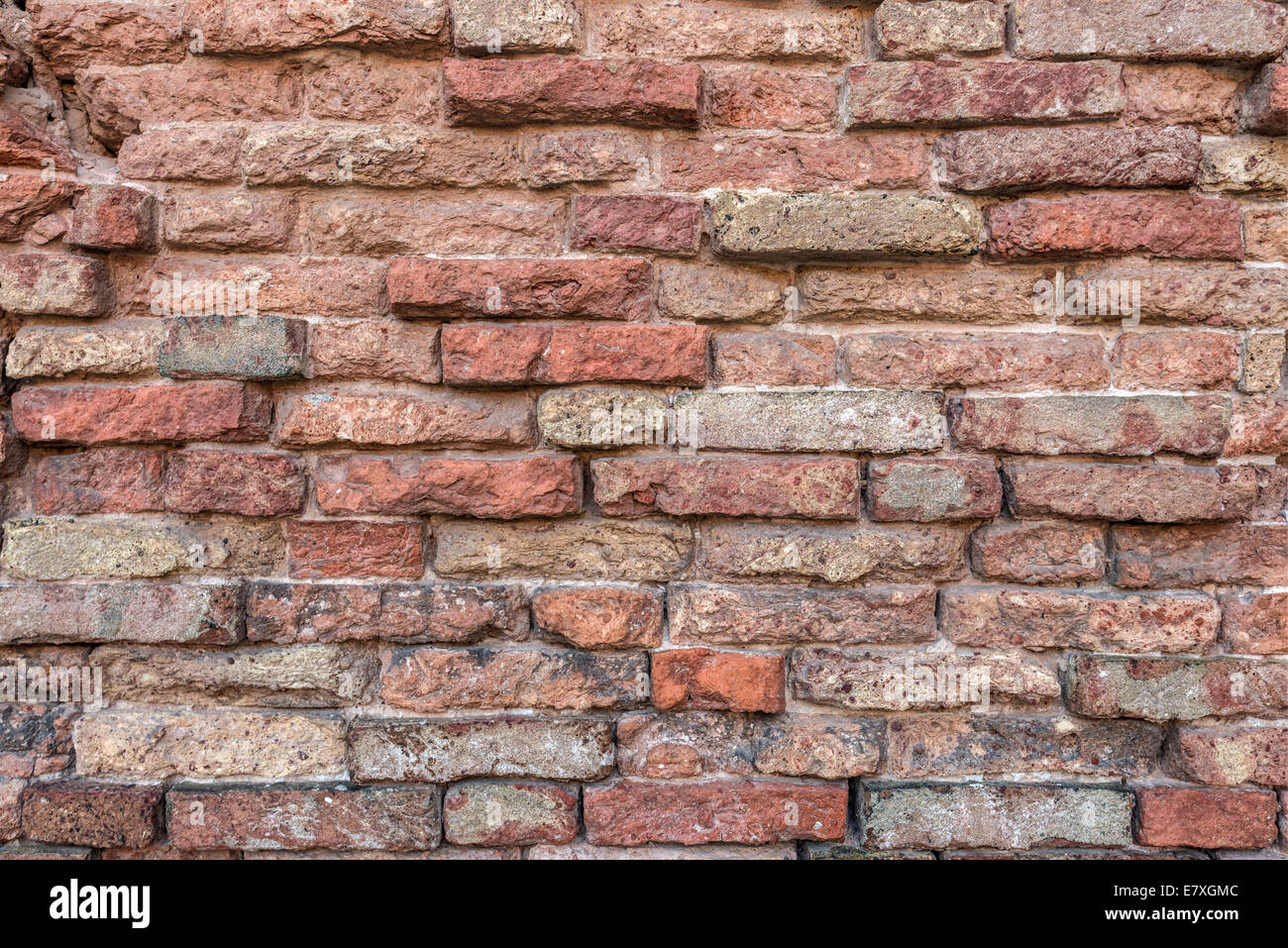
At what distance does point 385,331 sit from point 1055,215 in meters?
1.22

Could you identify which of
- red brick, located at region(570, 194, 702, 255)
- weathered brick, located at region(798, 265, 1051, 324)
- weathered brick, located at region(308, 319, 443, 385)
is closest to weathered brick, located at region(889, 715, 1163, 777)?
weathered brick, located at region(798, 265, 1051, 324)

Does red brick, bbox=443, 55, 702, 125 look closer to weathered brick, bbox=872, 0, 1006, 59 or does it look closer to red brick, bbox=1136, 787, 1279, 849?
weathered brick, bbox=872, 0, 1006, 59

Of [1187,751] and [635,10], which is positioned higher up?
[635,10]

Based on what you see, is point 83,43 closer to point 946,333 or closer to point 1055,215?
point 946,333

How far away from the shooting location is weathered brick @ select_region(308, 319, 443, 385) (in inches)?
53.5

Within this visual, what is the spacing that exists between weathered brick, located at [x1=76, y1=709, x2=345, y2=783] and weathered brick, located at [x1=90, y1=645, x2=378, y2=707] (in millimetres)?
30

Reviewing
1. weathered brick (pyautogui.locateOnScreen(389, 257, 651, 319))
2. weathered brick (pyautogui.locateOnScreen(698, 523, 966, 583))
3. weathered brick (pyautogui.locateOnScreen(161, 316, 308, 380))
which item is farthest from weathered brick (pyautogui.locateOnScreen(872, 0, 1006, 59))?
weathered brick (pyautogui.locateOnScreen(161, 316, 308, 380))

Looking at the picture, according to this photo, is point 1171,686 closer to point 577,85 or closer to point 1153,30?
point 1153,30

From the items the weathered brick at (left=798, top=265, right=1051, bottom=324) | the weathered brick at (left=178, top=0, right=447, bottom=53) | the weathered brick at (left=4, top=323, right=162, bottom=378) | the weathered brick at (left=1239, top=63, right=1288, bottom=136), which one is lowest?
the weathered brick at (left=4, top=323, right=162, bottom=378)

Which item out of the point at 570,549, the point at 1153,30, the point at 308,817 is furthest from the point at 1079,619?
the point at 308,817

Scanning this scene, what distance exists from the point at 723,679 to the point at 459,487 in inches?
23.3

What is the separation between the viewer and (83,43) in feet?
4.54

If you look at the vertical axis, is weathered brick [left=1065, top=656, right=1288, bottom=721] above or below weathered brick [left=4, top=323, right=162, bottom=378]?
below

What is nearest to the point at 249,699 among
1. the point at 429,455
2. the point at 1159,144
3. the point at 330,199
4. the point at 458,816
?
the point at 458,816
